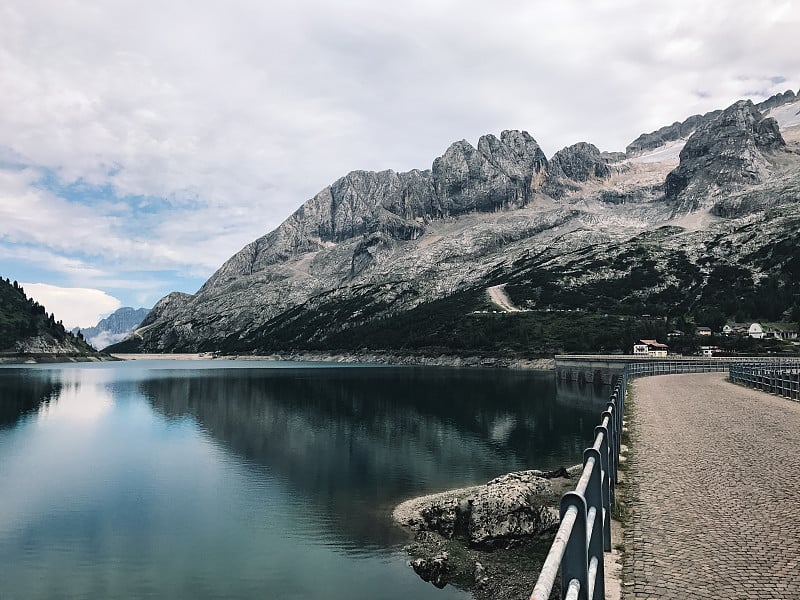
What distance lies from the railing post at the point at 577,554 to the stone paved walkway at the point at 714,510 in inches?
170

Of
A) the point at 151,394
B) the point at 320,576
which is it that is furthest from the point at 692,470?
the point at 151,394

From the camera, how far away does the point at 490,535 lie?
81.7ft

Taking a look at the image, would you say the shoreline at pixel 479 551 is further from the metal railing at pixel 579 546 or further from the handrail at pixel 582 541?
the metal railing at pixel 579 546

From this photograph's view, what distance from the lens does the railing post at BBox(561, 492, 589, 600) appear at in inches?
221

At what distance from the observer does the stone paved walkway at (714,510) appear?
9.48 m

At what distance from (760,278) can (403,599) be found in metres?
219

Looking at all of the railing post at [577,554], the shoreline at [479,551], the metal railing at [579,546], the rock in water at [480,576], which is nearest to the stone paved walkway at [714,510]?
the metal railing at [579,546]

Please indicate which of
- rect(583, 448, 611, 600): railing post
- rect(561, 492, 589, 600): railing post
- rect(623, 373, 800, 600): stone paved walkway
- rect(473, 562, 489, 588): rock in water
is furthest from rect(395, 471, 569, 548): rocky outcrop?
rect(561, 492, 589, 600): railing post

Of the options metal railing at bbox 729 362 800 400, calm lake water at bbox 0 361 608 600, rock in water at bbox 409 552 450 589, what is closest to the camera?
rock in water at bbox 409 552 450 589

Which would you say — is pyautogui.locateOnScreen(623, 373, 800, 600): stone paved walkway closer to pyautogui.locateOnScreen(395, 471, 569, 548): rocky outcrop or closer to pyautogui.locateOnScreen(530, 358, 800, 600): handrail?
pyautogui.locateOnScreen(530, 358, 800, 600): handrail

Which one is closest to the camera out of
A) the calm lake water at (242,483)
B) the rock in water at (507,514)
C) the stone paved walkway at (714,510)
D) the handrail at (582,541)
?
the handrail at (582,541)

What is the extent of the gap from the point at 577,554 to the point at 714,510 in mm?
10124

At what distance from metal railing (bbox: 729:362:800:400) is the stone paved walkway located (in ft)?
52.1

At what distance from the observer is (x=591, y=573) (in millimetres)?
6926
